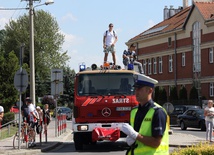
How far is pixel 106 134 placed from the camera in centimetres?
2075

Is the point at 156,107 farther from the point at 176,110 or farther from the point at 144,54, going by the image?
the point at 144,54

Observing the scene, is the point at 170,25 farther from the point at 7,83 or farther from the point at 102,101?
the point at 102,101

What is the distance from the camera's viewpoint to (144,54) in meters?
81.8

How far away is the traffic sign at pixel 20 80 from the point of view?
22719 mm

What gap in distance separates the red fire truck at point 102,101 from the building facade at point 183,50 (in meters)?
A: 44.5

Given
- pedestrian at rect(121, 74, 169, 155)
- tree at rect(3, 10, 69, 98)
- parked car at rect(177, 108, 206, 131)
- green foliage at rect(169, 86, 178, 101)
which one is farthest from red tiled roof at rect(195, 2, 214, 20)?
pedestrian at rect(121, 74, 169, 155)

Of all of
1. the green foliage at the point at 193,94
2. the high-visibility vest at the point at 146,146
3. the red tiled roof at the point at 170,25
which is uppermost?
the red tiled roof at the point at 170,25

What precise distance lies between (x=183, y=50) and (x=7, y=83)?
3185 cm

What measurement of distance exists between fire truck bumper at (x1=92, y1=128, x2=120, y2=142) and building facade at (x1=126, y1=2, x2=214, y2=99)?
4539 cm

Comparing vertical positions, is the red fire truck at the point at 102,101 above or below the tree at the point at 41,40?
below

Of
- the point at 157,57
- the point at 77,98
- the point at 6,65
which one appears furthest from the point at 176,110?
the point at 77,98

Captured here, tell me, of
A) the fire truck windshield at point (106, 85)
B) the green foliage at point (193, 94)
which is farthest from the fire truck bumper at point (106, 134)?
the green foliage at point (193, 94)

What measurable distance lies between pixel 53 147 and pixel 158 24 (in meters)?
61.1

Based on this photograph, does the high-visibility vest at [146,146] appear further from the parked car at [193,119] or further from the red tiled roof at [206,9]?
the red tiled roof at [206,9]
